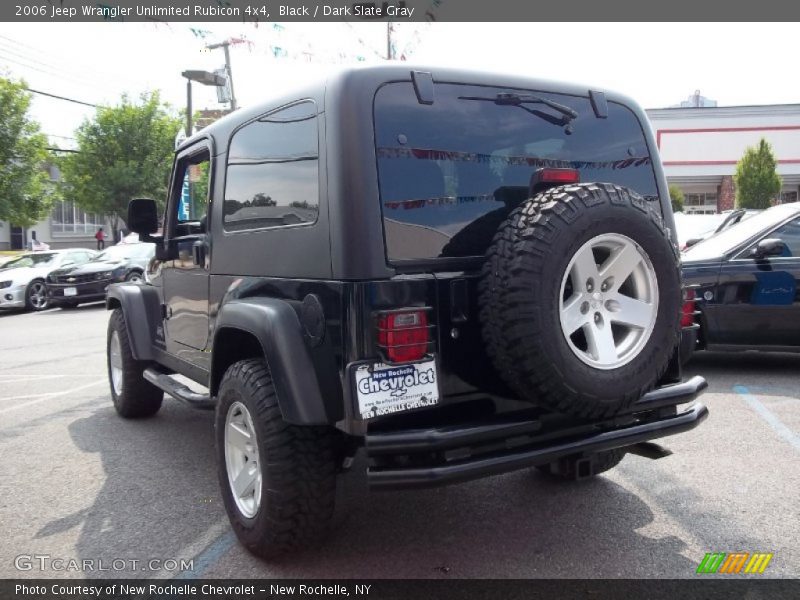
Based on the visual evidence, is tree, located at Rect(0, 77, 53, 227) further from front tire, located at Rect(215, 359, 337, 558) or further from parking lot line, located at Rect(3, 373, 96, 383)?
front tire, located at Rect(215, 359, 337, 558)

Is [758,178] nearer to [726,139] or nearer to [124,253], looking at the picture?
[726,139]

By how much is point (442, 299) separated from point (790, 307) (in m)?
4.78

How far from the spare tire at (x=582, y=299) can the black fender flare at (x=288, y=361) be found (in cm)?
71

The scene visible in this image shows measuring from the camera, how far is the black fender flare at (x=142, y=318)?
16.3 ft

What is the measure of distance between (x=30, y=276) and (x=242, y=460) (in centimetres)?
1465

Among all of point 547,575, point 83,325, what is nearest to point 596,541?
point 547,575

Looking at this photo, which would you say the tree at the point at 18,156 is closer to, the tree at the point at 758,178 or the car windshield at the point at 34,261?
the car windshield at the point at 34,261

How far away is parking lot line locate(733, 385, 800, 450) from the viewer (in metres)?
4.65

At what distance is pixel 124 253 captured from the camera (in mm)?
16859

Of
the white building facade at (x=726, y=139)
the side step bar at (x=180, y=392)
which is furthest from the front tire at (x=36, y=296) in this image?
the white building facade at (x=726, y=139)

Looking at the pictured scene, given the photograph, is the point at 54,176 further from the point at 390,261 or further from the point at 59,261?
the point at 390,261

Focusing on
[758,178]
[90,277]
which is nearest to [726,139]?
[758,178]

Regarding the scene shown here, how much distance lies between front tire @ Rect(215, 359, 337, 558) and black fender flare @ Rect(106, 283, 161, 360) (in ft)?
7.11

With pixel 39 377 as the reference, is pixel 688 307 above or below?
above
